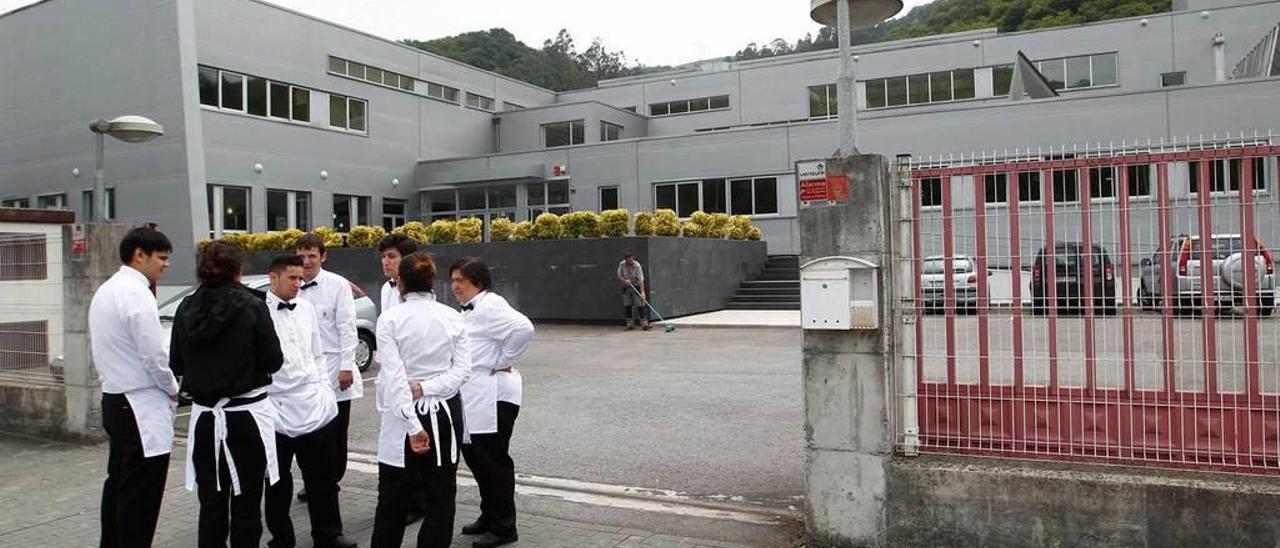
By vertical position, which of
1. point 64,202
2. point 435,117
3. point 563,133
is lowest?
point 64,202

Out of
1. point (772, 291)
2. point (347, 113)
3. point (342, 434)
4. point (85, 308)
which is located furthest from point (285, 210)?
point (342, 434)

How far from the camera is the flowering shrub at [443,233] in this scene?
22.0 m

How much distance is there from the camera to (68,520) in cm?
575

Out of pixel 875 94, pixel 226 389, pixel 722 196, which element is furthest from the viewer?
pixel 875 94

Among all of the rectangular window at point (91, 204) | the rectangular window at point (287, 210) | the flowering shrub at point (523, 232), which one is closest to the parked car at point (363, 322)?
the flowering shrub at point (523, 232)

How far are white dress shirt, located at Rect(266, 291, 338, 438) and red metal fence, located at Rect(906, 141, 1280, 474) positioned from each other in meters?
3.36

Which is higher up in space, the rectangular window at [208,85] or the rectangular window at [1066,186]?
the rectangular window at [208,85]

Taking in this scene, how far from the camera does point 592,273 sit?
19734 millimetres

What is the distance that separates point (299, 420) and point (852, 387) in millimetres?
3069

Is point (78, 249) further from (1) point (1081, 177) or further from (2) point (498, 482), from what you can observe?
(1) point (1081, 177)

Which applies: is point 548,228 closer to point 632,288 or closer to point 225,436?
point 632,288

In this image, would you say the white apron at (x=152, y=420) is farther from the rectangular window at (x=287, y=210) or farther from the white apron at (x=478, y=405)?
the rectangular window at (x=287, y=210)

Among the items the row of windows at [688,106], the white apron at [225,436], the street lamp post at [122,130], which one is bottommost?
the white apron at [225,436]

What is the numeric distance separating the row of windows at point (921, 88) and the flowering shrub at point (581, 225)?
2082cm
